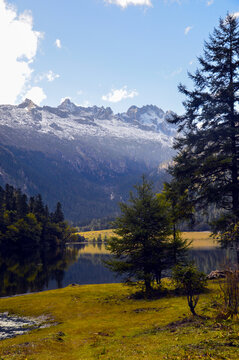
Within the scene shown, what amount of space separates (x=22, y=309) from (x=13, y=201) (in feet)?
375

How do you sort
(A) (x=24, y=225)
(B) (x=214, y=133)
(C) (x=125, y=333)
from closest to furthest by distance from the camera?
(C) (x=125, y=333)
(B) (x=214, y=133)
(A) (x=24, y=225)

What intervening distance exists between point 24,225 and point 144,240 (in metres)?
103

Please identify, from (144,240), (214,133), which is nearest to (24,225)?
(144,240)

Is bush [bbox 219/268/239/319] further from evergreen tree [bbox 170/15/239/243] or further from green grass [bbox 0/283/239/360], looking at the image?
evergreen tree [bbox 170/15/239/243]

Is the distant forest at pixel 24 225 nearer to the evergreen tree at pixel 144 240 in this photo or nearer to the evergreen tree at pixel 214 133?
the evergreen tree at pixel 144 240

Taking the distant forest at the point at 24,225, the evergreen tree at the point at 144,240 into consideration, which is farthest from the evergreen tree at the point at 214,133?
the distant forest at the point at 24,225

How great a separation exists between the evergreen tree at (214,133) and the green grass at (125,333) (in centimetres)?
966

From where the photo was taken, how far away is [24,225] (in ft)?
408

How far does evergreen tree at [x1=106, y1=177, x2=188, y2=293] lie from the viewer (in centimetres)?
3278

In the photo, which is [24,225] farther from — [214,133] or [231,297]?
[231,297]

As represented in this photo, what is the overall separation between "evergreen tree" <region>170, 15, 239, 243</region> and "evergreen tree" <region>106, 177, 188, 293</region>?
273 inches

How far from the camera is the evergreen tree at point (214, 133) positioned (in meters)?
26.5

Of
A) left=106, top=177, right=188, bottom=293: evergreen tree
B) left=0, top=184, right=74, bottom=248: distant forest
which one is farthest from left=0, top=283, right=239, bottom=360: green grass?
left=0, top=184, right=74, bottom=248: distant forest

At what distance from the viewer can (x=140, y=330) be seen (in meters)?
18.2
